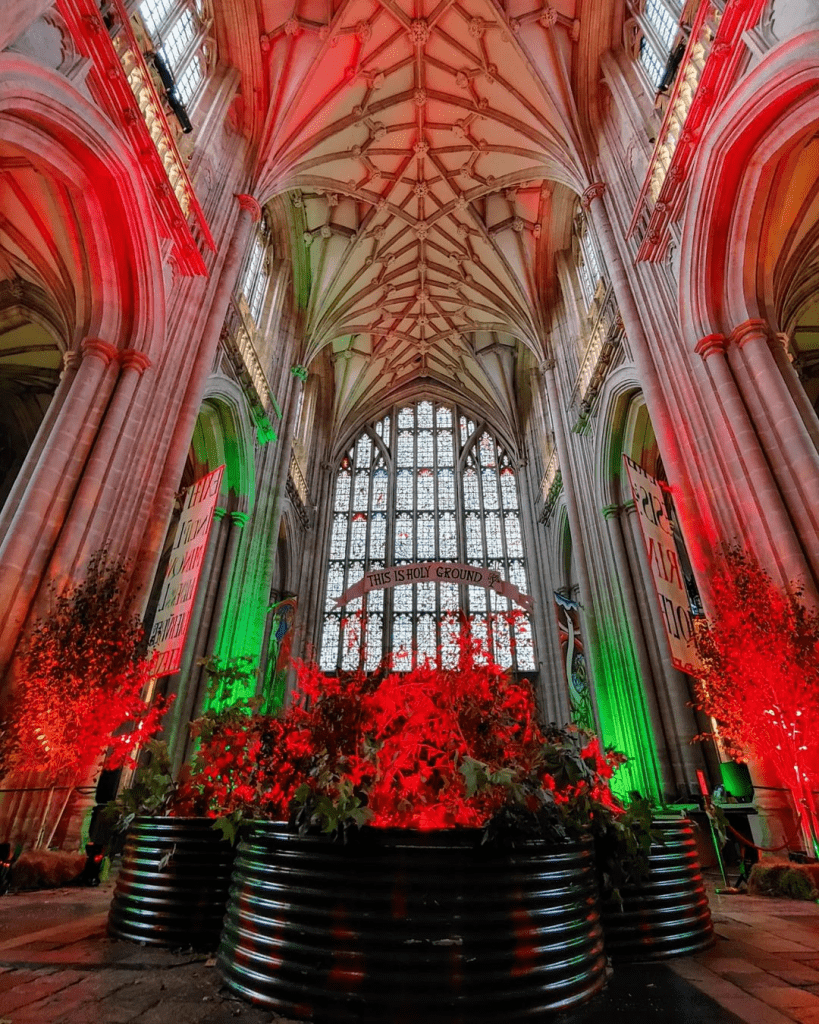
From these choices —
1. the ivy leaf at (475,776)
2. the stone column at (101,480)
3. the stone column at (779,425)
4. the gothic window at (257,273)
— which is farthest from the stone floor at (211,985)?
the gothic window at (257,273)

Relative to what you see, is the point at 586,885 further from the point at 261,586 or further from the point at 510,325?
the point at 510,325

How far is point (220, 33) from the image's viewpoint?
1145 cm

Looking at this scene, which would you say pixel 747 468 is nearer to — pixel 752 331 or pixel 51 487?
pixel 752 331

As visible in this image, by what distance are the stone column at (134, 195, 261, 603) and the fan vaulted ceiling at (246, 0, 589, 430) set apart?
6.28ft

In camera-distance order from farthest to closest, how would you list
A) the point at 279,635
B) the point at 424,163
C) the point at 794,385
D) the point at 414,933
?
the point at 424,163
the point at 279,635
the point at 794,385
the point at 414,933

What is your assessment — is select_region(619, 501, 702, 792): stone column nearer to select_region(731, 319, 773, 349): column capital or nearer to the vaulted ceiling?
select_region(731, 319, 773, 349): column capital

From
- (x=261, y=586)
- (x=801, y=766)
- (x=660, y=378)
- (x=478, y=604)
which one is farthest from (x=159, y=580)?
(x=801, y=766)

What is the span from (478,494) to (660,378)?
13.4 metres

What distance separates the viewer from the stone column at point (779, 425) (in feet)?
19.7

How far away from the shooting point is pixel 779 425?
6492mm

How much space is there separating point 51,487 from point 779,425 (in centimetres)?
873

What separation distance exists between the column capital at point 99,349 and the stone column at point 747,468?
8.24 meters

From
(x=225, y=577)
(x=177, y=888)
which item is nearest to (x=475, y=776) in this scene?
(x=177, y=888)

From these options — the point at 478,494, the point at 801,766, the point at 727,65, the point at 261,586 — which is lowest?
the point at 801,766
